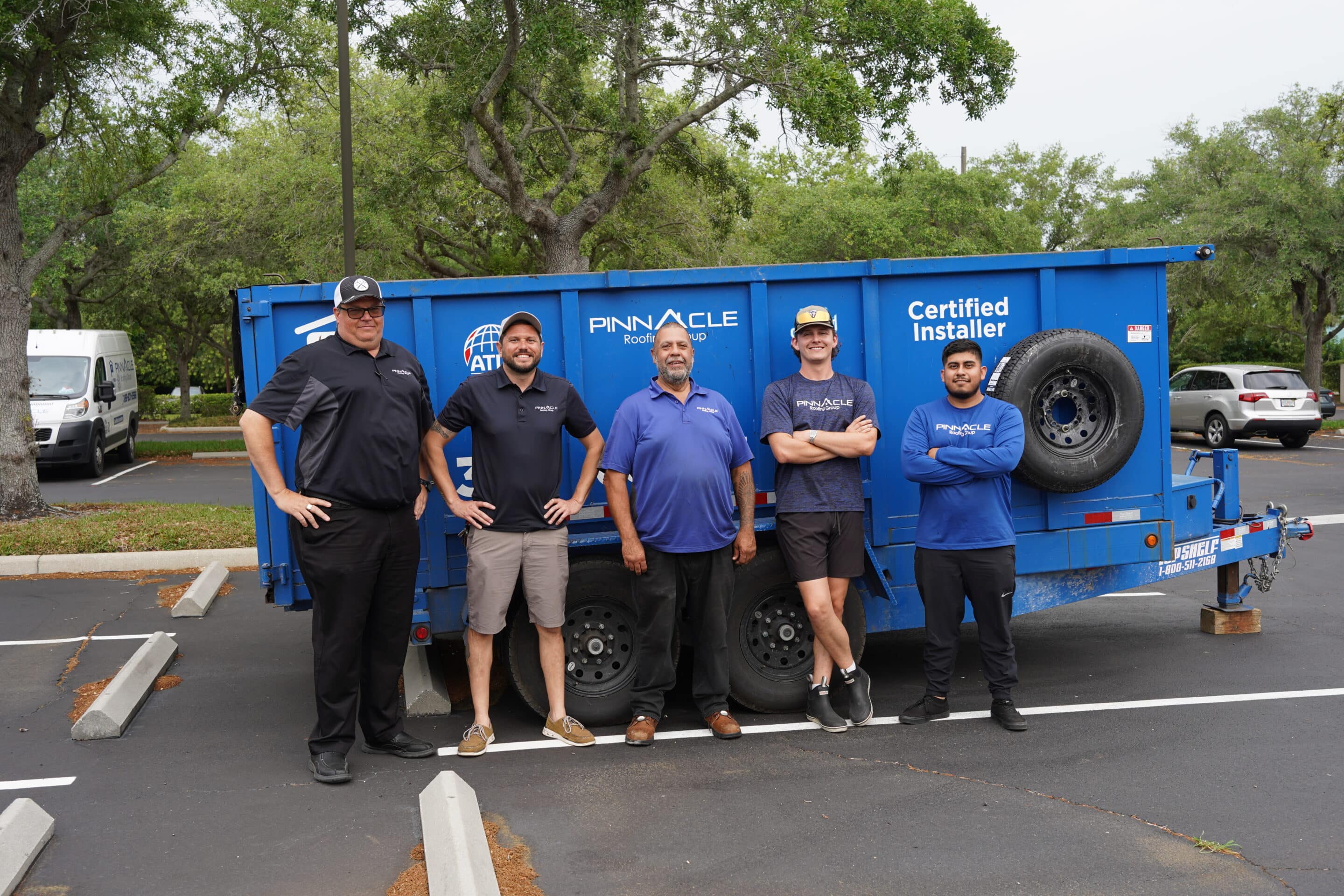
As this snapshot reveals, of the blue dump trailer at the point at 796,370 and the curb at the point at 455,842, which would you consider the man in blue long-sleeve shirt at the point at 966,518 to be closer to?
the blue dump trailer at the point at 796,370

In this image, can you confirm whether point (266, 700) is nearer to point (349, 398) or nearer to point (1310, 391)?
point (349, 398)

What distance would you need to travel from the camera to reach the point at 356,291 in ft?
15.9

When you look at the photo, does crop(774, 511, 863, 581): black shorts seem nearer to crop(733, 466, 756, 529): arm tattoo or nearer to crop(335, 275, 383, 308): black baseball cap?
crop(733, 466, 756, 529): arm tattoo

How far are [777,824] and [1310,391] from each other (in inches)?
799

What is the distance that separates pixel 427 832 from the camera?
3.95m

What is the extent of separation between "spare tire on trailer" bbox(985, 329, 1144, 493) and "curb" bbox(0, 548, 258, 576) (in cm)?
692

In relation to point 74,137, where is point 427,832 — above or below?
below

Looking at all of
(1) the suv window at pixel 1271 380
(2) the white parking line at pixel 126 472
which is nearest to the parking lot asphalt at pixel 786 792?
(2) the white parking line at pixel 126 472

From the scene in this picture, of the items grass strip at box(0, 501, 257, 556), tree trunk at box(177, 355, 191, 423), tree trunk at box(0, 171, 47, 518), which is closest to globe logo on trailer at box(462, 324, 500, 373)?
grass strip at box(0, 501, 257, 556)

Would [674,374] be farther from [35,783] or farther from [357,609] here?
[35,783]

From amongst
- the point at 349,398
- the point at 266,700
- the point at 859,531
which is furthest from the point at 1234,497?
the point at 266,700

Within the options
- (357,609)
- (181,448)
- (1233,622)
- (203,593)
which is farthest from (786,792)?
(181,448)

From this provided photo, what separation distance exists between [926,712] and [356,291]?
11.1 ft

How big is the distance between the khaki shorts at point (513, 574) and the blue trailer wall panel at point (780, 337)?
340 mm
